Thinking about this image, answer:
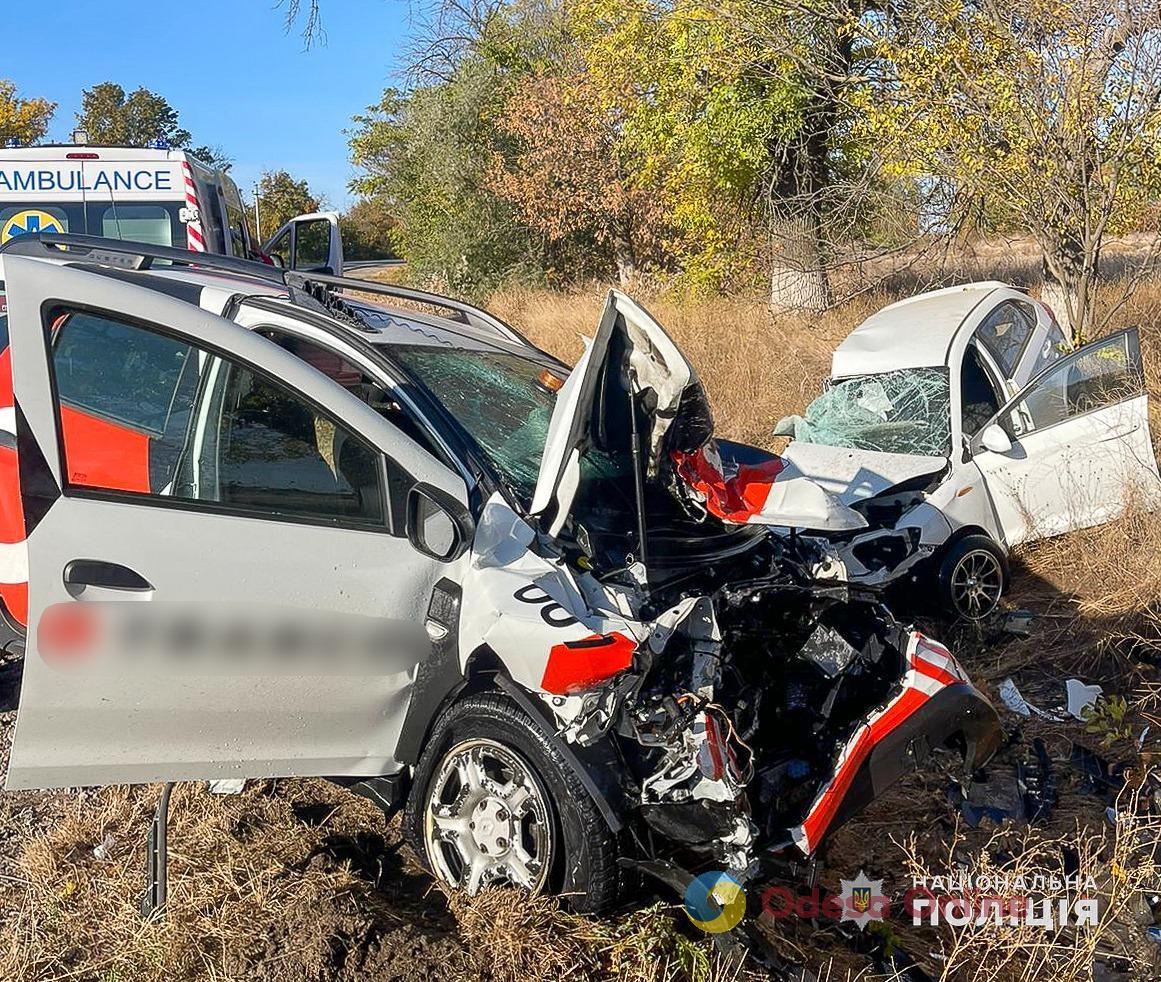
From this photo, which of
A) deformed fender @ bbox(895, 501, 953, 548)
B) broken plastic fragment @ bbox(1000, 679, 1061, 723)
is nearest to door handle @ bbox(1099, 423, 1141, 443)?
deformed fender @ bbox(895, 501, 953, 548)

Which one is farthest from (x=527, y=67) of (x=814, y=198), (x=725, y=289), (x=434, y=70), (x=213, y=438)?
(x=213, y=438)

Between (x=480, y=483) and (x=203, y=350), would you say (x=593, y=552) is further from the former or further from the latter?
(x=203, y=350)

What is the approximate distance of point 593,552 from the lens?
127 inches

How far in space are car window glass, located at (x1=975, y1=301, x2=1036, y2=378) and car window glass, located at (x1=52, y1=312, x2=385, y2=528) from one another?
4.56 metres

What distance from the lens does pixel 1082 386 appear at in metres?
5.84

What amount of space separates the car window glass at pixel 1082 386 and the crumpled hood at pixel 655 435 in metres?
2.66

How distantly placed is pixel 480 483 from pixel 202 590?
2.95ft

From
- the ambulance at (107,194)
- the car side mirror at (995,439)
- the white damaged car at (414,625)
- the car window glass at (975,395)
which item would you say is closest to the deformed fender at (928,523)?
the car side mirror at (995,439)

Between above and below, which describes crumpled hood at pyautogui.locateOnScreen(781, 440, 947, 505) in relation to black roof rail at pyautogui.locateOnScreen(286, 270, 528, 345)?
below

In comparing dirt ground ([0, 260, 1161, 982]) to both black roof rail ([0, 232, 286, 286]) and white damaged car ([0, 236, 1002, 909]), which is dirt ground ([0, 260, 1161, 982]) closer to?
white damaged car ([0, 236, 1002, 909])

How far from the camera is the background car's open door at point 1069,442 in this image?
5.73m

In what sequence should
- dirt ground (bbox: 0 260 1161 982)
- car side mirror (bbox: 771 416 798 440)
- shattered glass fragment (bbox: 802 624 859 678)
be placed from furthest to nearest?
1. car side mirror (bbox: 771 416 798 440)
2. shattered glass fragment (bbox: 802 624 859 678)
3. dirt ground (bbox: 0 260 1161 982)

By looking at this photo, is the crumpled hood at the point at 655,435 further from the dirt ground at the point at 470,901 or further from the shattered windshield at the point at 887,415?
the shattered windshield at the point at 887,415

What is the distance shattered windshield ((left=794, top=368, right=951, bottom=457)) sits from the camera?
5984mm
